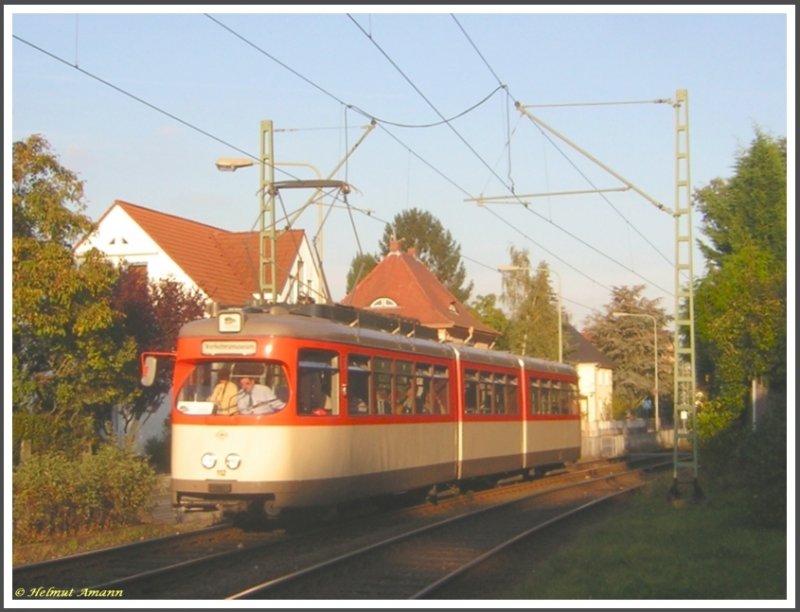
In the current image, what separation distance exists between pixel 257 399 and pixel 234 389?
40 centimetres

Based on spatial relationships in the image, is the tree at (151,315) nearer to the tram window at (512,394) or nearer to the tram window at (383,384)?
the tram window at (512,394)

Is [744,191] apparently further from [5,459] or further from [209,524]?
[5,459]

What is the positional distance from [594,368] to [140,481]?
74.8 metres

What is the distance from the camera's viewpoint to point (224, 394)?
16.0m

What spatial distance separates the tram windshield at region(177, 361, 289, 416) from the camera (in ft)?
51.7

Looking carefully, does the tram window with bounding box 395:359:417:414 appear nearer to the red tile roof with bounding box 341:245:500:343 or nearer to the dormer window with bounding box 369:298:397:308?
the red tile roof with bounding box 341:245:500:343

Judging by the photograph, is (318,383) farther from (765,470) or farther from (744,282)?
(744,282)

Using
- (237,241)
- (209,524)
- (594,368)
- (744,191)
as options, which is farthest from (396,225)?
(209,524)

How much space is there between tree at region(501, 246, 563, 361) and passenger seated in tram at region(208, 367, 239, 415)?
37.3 m

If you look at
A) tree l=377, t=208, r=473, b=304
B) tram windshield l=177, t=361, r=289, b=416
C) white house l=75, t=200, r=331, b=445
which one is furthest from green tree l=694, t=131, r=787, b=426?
tree l=377, t=208, r=473, b=304

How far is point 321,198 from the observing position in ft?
80.7

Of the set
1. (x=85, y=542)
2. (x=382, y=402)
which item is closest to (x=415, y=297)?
(x=382, y=402)

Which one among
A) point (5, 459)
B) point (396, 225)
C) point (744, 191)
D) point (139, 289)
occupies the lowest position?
point (5, 459)

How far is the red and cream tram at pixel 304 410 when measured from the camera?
1564 cm
